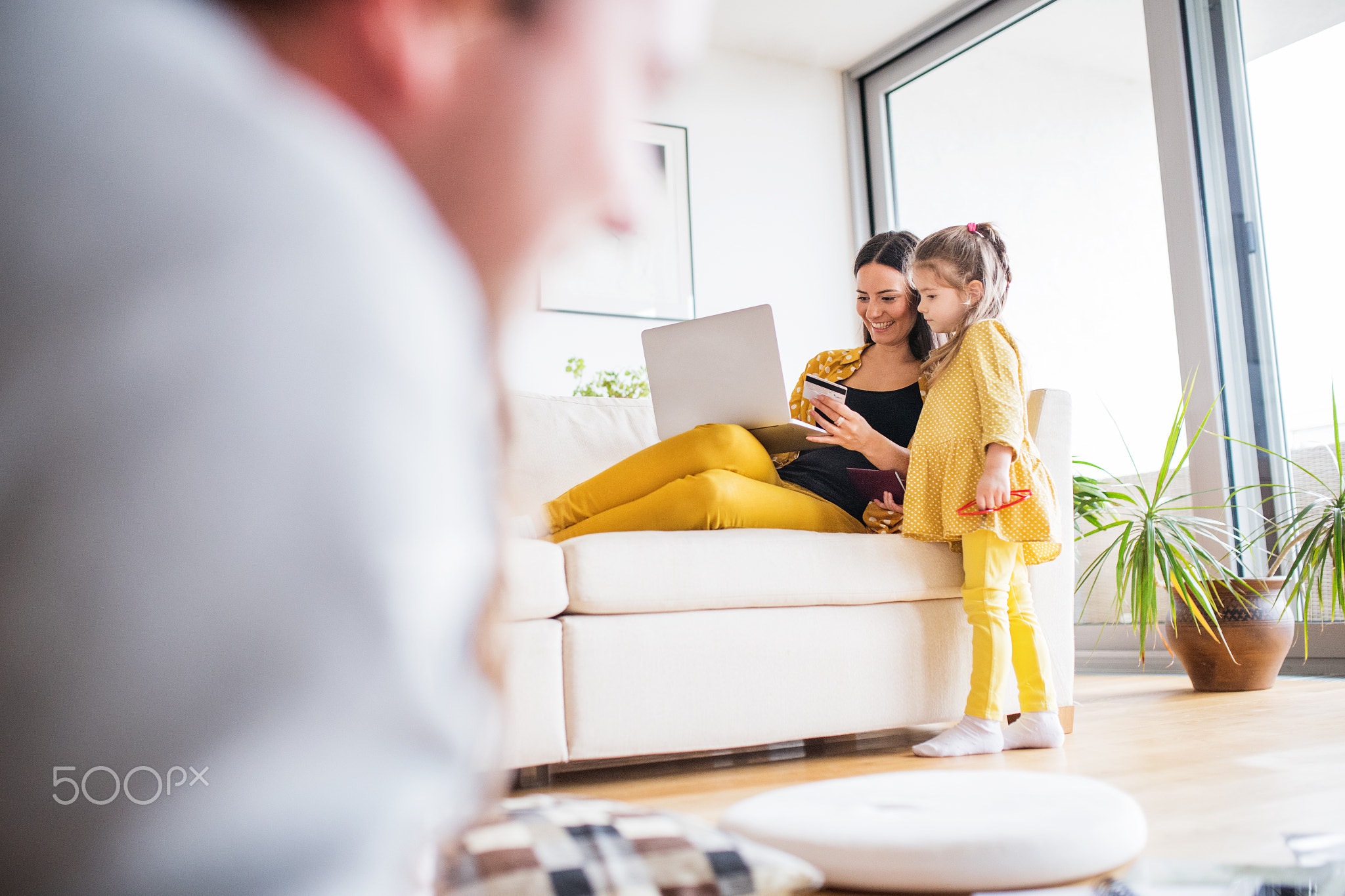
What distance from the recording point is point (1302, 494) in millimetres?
2709

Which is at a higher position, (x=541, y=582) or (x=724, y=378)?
(x=724, y=378)

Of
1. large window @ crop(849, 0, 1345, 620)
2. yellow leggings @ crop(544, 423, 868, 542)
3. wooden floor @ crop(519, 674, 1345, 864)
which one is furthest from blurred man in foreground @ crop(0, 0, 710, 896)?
large window @ crop(849, 0, 1345, 620)

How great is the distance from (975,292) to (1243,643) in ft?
3.76

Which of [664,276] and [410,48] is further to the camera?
[664,276]

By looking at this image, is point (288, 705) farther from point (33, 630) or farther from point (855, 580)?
point (855, 580)

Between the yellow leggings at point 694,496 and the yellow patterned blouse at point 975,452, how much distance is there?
21 cm

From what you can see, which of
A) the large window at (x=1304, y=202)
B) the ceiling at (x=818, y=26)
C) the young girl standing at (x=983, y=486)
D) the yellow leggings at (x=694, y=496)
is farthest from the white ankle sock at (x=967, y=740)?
the ceiling at (x=818, y=26)

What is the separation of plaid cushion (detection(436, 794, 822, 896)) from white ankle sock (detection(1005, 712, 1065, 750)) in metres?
1.09

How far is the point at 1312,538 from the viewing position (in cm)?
230

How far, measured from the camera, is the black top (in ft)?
7.02

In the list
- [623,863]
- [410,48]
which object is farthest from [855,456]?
[410,48]

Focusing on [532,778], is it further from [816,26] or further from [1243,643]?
[816,26]

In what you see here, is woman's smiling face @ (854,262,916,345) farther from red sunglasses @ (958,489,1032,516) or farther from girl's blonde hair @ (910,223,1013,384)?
red sunglasses @ (958,489,1032,516)

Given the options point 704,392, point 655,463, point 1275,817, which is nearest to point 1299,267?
point 704,392
